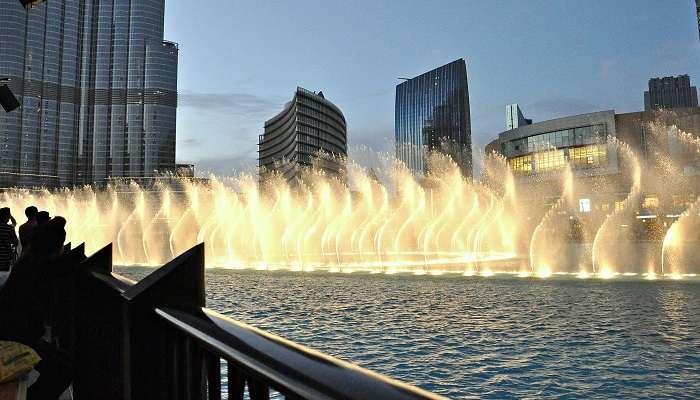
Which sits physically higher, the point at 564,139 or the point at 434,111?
the point at 434,111

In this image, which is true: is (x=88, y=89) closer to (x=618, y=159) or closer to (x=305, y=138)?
(x=305, y=138)

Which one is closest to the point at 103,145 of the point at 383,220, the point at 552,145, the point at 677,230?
the point at 383,220

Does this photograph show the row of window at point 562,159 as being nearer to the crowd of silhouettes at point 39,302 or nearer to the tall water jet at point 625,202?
the tall water jet at point 625,202

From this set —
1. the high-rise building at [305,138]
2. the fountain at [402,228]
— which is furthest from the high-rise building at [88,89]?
the fountain at [402,228]

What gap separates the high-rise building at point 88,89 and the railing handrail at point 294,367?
12150 centimetres

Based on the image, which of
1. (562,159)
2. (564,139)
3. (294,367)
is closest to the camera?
(294,367)

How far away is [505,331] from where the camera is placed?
8812 mm

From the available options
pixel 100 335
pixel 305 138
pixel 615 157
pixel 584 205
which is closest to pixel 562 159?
pixel 615 157

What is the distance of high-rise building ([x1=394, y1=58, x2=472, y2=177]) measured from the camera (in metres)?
178

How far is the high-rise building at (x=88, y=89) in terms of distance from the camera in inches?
4176

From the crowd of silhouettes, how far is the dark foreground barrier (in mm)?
173

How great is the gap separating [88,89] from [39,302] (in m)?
131

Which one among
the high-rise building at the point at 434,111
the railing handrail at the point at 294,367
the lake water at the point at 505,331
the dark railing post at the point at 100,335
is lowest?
the lake water at the point at 505,331

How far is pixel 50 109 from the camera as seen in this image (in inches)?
4313
